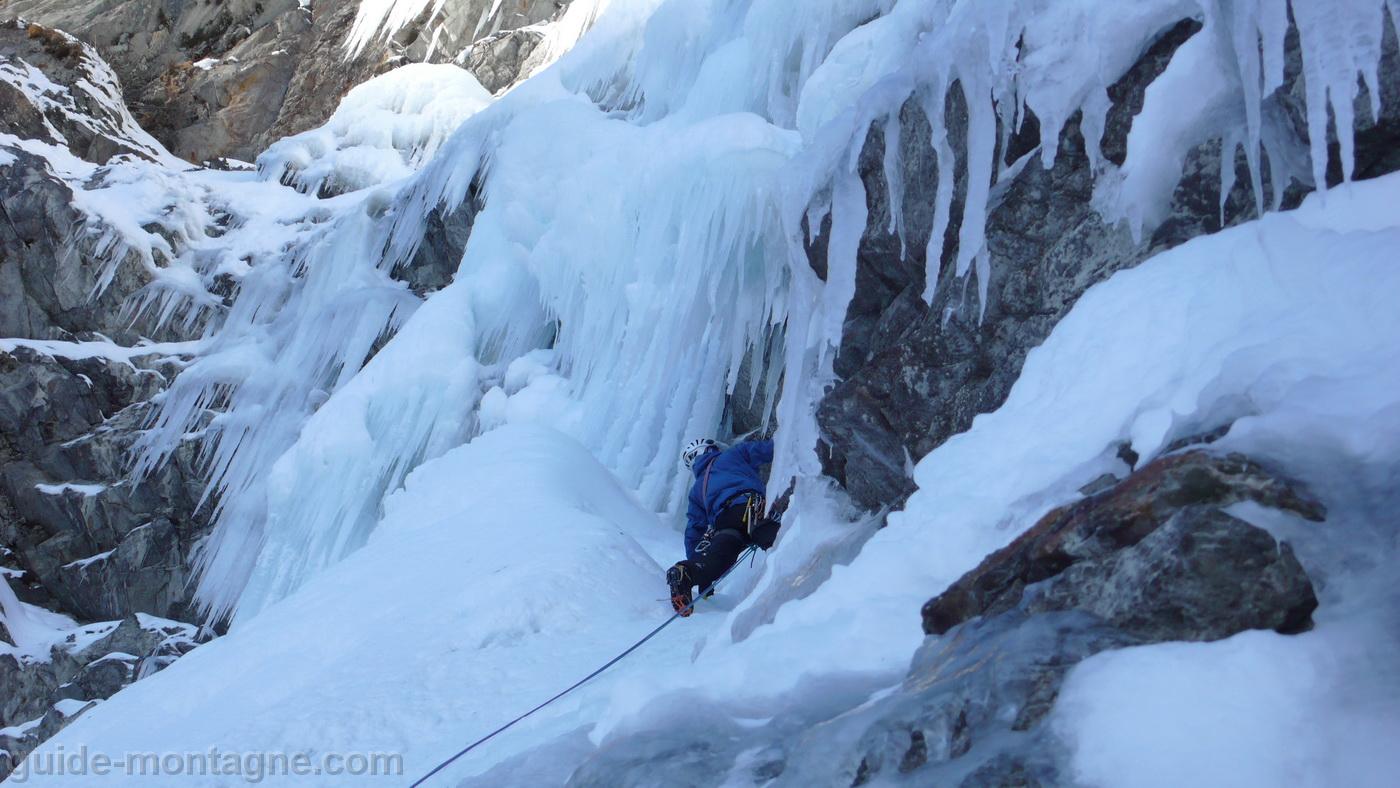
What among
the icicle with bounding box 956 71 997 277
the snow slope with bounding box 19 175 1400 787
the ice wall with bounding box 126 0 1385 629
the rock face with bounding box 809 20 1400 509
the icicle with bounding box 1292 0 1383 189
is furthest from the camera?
the icicle with bounding box 956 71 997 277

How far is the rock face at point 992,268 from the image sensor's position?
10.8 feet

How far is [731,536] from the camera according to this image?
5.00 metres

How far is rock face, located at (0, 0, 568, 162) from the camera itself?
1594 cm

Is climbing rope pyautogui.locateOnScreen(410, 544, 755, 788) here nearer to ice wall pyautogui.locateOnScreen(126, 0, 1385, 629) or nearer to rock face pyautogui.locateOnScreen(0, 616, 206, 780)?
ice wall pyautogui.locateOnScreen(126, 0, 1385, 629)

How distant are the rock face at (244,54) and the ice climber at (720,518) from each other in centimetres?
1157

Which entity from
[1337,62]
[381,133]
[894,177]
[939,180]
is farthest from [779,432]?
[381,133]

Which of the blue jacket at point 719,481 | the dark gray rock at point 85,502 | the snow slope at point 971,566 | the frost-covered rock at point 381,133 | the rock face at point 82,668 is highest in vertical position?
the frost-covered rock at point 381,133

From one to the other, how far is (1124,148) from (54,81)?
1569 centimetres

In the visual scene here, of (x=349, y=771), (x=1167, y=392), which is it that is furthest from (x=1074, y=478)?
(x=349, y=771)

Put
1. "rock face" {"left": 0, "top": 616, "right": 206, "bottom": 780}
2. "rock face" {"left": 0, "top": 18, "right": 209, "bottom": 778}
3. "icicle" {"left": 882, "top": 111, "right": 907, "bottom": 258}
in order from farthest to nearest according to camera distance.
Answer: "rock face" {"left": 0, "top": 18, "right": 209, "bottom": 778} → "rock face" {"left": 0, "top": 616, "right": 206, "bottom": 780} → "icicle" {"left": 882, "top": 111, "right": 907, "bottom": 258}

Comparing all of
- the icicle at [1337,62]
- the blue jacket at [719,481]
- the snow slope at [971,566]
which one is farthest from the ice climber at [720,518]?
the icicle at [1337,62]

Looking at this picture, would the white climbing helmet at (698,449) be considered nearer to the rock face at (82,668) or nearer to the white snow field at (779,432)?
the white snow field at (779,432)

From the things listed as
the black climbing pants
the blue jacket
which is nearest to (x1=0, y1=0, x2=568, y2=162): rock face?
the blue jacket

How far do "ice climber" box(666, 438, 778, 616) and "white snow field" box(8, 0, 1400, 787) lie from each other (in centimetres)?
20
